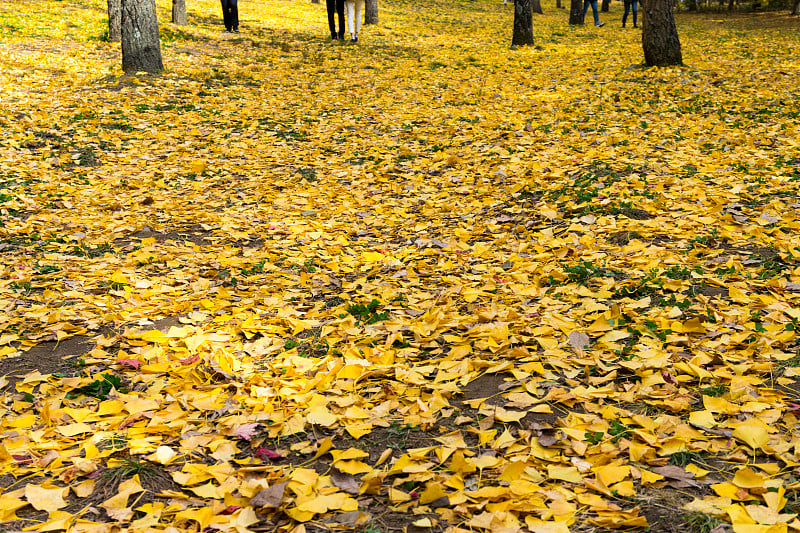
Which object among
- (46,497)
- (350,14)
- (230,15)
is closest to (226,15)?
(230,15)

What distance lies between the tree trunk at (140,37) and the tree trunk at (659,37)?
771 cm

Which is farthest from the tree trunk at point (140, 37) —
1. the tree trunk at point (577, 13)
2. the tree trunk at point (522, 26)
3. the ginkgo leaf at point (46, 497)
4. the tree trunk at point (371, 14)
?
the tree trunk at point (577, 13)

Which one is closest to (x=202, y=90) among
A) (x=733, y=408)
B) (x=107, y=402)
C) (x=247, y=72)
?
(x=247, y=72)

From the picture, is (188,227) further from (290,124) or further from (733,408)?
(733,408)

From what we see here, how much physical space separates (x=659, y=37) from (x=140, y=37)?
325 inches

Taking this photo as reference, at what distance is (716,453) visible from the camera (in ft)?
7.52

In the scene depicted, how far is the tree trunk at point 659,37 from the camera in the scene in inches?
378

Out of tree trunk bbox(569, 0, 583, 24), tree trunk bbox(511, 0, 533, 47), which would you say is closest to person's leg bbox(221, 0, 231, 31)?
tree trunk bbox(511, 0, 533, 47)

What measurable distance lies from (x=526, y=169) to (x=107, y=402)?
4.49m

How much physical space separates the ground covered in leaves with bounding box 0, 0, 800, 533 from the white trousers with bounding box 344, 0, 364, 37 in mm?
5477

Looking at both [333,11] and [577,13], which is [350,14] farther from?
[577,13]

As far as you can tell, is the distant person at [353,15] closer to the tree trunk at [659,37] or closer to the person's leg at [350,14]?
the person's leg at [350,14]

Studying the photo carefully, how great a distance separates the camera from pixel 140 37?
954 cm

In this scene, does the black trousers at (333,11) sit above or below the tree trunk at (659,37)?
above
